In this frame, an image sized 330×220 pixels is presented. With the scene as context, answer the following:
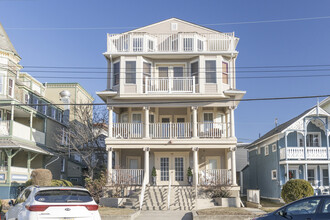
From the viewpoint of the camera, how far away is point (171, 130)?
86.2ft

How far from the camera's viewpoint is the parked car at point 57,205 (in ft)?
31.3

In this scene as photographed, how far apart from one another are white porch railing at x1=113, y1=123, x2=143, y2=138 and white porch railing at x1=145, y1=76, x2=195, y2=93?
8.52ft

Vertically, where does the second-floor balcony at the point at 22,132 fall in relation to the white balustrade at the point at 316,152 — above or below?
above

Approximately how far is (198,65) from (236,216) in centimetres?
1264

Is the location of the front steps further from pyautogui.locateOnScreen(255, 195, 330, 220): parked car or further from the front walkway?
pyautogui.locateOnScreen(255, 195, 330, 220): parked car

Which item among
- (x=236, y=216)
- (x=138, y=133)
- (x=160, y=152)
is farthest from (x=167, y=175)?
(x=236, y=216)

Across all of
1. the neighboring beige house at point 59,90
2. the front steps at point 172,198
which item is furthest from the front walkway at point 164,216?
the neighboring beige house at point 59,90

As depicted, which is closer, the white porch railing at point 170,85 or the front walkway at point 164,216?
the front walkway at point 164,216

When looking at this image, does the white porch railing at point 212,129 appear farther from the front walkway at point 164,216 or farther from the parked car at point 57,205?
the parked car at point 57,205

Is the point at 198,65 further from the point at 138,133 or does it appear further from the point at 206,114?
the point at 138,133

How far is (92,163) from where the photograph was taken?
2994cm

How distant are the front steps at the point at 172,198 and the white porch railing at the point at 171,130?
12.0 ft

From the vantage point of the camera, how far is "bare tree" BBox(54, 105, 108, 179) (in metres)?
30.2

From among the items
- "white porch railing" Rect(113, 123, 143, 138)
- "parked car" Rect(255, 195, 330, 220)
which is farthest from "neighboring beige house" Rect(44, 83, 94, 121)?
"parked car" Rect(255, 195, 330, 220)
